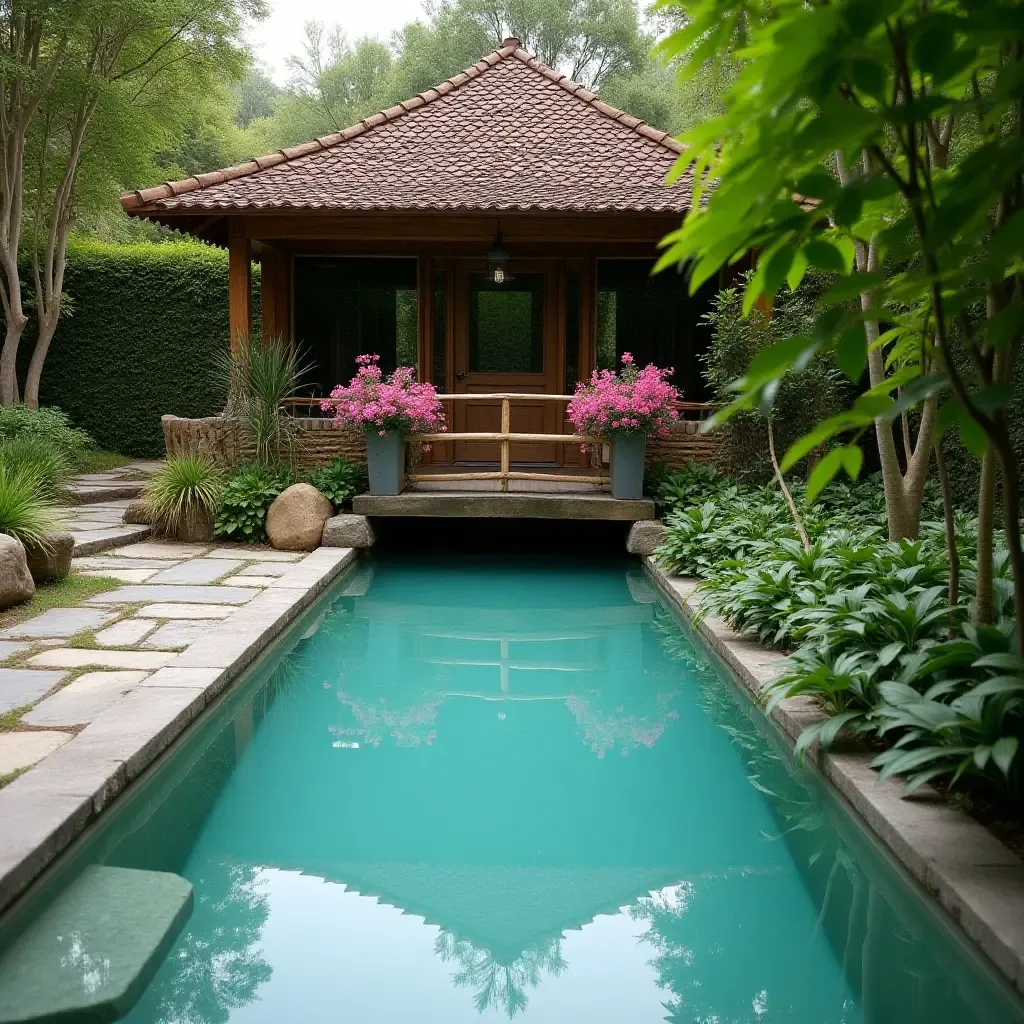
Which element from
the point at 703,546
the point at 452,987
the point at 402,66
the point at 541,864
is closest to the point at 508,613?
the point at 703,546

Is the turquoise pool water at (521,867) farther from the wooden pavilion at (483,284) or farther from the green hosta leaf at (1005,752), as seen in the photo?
the wooden pavilion at (483,284)

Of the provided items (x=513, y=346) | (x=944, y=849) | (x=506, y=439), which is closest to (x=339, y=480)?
(x=506, y=439)

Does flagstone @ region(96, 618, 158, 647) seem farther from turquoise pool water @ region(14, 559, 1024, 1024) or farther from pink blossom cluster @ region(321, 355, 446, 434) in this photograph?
pink blossom cluster @ region(321, 355, 446, 434)

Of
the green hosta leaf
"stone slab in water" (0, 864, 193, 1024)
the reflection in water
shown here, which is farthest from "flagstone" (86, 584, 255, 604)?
the green hosta leaf

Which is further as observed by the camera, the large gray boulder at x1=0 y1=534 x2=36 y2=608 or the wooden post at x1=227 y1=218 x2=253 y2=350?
the wooden post at x1=227 y1=218 x2=253 y2=350

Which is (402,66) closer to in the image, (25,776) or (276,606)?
(276,606)

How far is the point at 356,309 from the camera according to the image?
11312 millimetres

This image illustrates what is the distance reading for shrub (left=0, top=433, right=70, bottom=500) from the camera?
29.3 feet

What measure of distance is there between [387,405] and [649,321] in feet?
11.6

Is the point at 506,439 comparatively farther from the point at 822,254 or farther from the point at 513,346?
the point at 822,254

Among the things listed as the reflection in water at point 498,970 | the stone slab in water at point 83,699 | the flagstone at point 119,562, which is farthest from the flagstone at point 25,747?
the flagstone at point 119,562

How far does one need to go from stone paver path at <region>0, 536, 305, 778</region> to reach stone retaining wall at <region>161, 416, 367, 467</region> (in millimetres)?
1216

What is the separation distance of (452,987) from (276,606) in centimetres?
389

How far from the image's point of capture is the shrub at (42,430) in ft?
33.4
